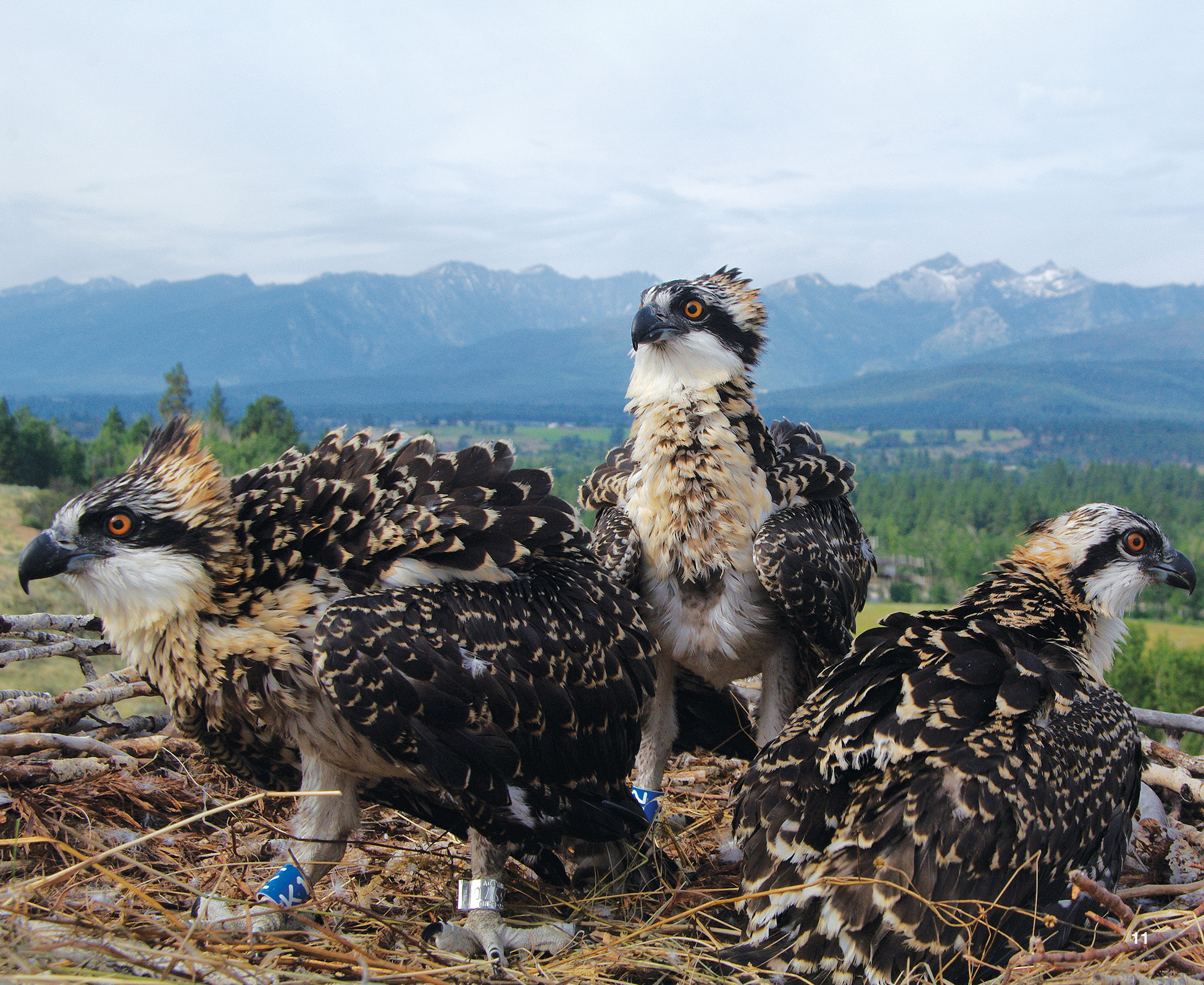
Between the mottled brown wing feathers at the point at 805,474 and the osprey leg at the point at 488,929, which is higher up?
the mottled brown wing feathers at the point at 805,474

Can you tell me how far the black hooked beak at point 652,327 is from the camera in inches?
201

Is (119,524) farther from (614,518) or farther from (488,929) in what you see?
(614,518)

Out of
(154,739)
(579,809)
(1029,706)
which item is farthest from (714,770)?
(154,739)

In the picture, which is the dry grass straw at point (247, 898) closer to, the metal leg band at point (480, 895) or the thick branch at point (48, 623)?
the metal leg band at point (480, 895)

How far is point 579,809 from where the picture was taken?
161 inches

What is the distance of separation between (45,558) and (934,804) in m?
3.74

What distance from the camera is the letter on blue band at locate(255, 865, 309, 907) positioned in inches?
146

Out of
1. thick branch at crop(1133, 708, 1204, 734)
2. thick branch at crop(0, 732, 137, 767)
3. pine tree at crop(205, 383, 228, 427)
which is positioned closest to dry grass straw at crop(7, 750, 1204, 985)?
thick branch at crop(0, 732, 137, 767)

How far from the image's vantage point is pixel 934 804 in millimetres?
3564

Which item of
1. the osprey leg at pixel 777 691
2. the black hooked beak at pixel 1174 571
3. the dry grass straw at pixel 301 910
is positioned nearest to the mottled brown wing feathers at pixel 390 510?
the dry grass straw at pixel 301 910

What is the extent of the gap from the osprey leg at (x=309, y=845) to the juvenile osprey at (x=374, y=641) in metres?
0.01

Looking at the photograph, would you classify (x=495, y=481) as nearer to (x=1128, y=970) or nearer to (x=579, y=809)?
(x=579, y=809)

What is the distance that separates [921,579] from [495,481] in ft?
372

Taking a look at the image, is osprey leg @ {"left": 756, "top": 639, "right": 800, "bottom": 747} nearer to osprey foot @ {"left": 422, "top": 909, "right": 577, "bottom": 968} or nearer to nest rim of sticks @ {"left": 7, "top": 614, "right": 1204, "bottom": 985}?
nest rim of sticks @ {"left": 7, "top": 614, "right": 1204, "bottom": 985}
